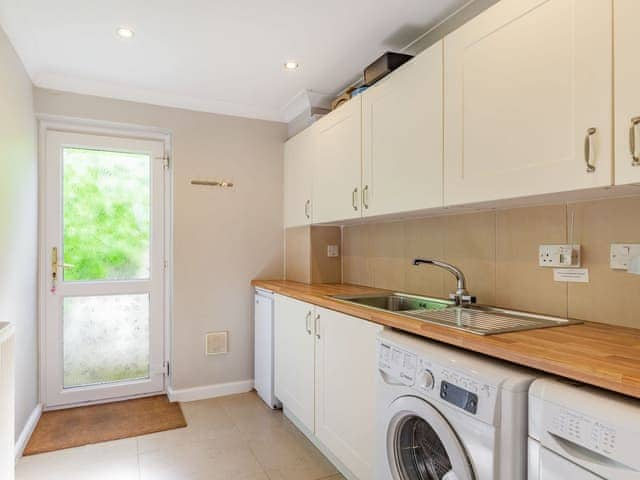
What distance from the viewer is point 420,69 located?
6.18ft

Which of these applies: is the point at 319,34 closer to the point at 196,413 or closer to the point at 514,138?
the point at 514,138

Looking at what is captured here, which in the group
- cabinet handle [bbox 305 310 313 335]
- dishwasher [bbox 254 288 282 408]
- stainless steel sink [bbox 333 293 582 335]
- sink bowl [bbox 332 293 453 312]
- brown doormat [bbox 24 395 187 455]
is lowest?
brown doormat [bbox 24 395 187 455]

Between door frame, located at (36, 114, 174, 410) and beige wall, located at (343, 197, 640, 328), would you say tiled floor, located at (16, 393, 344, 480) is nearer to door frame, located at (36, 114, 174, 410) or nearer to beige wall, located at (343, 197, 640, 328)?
door frame, located at (36, 114, 174, 410)

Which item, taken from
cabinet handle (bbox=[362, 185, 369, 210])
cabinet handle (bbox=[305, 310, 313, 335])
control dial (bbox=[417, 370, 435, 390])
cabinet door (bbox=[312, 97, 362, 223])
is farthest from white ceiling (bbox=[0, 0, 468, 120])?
control dial (bbox=[417, 370, 435, 390])

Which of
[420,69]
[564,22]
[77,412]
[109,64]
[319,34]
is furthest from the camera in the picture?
[77,412]

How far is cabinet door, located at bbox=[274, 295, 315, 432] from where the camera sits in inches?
93.7

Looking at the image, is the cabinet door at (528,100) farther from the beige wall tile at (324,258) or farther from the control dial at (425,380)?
the beige wall tile at (324,258)

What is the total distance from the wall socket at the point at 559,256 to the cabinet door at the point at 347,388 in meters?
0.74

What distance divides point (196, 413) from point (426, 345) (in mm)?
2099

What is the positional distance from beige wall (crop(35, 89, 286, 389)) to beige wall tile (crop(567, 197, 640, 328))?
2374 millimetres

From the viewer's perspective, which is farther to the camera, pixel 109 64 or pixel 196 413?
pixel 196 413

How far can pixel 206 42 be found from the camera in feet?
7.57

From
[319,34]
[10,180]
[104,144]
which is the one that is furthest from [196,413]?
[319,34]

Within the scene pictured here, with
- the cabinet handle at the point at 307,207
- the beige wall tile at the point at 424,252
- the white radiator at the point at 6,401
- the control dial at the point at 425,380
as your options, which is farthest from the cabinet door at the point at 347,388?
the white radiator at the point at 6,401
